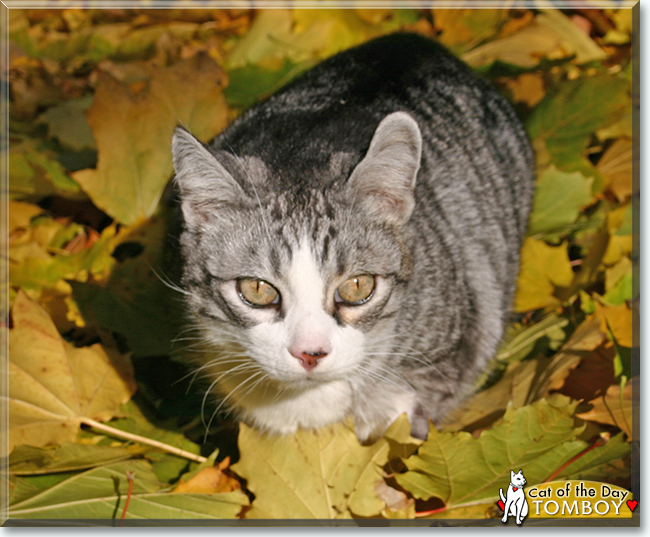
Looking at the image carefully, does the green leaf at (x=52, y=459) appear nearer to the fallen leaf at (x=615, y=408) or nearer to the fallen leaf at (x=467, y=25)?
the fallen leaf at (x=615, y=408)

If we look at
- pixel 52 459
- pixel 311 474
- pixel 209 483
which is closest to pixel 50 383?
pixel 52 459

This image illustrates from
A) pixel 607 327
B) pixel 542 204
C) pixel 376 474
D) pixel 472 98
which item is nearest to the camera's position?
pixel 376 474

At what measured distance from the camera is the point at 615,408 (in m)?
1.94

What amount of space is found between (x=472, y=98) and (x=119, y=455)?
200 cm

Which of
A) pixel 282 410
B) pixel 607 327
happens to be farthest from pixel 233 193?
pixel 607 327

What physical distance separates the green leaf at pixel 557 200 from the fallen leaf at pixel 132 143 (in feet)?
5.32

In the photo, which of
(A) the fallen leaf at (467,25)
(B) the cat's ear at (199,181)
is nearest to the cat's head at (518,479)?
(B) the cat's ear at (199,181)

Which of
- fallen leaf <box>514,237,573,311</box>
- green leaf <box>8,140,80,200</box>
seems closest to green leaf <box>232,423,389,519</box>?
fallen leaf <box>514,237,573,311</box>

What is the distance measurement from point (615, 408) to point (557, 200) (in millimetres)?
1266

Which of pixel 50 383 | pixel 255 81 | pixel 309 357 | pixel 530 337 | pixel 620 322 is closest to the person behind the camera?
pixel 309 357

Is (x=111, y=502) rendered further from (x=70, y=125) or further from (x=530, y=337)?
(x=70, y=125)

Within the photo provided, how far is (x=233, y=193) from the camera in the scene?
1.90 metres

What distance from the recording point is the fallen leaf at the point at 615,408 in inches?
75.9

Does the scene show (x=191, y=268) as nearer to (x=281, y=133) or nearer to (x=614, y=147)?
(x=281, y=133)
